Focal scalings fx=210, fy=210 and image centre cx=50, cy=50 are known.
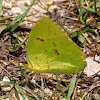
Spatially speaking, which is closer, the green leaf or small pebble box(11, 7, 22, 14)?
the green leaf

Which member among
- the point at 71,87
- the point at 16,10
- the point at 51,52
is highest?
the point at 16,10

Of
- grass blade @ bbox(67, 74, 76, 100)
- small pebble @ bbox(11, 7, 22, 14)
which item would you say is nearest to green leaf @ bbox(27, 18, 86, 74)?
grass blade @ bbox(67, 74, 76, 100)

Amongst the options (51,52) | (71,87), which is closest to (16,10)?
(51,52)

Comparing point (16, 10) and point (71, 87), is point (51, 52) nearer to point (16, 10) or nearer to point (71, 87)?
point (71, 87)

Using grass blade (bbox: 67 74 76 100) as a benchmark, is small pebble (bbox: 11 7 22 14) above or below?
above

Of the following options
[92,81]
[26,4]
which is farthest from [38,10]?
[92,81]

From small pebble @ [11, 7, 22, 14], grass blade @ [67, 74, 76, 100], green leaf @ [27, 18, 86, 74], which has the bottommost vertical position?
grass blade @ [67, 74, 76, 100]

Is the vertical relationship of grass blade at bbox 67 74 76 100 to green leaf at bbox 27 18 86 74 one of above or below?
below

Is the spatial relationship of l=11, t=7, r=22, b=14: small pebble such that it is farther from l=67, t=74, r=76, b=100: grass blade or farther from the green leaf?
l=67, t=74, r=76, b=100: grass blade

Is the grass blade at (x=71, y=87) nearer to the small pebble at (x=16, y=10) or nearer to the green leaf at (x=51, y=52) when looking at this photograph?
the green leaf at (x=51, y=52)
